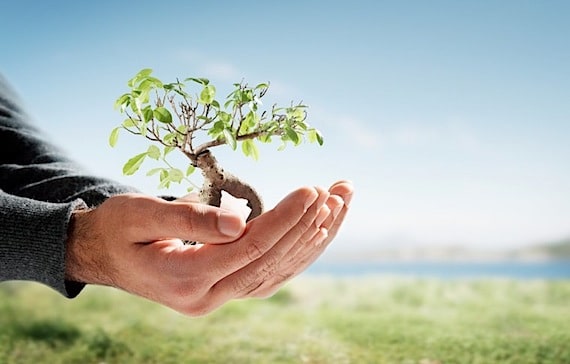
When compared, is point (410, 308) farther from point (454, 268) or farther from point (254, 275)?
point (254, 275)

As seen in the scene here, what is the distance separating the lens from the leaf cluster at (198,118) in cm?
65

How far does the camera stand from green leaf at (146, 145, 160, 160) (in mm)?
660

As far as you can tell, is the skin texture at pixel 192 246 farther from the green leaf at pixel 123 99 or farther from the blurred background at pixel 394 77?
the blurred background at pixel 394 77

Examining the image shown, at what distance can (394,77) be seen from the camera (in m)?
1.60

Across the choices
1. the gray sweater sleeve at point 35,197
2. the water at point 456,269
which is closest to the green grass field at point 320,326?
the water at point 456,269

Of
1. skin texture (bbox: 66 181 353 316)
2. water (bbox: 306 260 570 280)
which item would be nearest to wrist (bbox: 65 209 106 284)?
skin texture (bbox: 66 181 353 316)

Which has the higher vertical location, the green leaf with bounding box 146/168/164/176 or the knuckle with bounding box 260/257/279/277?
the green leaf with bounding box 146/168/164/176

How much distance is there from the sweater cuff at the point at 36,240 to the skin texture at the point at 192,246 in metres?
0.01

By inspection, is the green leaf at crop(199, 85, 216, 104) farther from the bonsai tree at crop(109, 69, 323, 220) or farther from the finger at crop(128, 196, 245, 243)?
the finger at crop(128, 196, 245, 243)

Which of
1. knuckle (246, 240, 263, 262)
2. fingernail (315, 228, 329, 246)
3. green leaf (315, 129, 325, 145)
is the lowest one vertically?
knuckle (246, 240, 263, 262)

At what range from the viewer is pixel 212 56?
161 centimetres

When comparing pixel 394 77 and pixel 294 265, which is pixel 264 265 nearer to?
pixel 294 265

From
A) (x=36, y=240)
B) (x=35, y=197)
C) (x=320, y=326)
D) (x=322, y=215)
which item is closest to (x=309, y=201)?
(x=322, y=215)

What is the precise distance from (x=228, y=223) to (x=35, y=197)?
358mm
